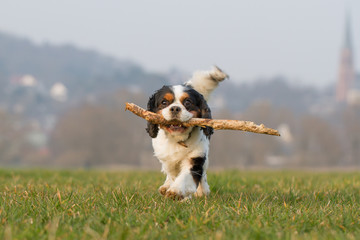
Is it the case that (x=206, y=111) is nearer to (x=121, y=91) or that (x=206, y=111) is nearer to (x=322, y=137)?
(x=322, y=137)

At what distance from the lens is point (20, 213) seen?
3.95m

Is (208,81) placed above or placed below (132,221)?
above

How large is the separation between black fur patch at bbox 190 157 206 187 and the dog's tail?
60.3 inches

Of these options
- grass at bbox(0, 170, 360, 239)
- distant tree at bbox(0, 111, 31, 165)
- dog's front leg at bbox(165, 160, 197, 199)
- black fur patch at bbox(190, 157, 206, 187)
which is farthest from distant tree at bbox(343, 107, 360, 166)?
grass at bbox(0, 170, 360, 239)

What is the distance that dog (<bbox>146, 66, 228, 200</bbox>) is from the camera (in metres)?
5.04

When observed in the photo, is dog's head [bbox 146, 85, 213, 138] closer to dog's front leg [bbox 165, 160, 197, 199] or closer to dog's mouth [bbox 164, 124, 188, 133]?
dog's mouth [bbox 164, 124, 188, 133]

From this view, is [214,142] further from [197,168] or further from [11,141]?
[197,168]

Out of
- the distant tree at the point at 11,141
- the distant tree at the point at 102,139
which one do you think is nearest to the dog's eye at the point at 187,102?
the distant tree at the point at 102,139

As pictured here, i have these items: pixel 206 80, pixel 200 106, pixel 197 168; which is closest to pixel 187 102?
pixel 200 106

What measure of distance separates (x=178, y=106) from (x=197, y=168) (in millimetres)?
723

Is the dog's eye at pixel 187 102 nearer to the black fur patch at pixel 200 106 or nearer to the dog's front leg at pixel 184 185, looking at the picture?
the black fur patch at pixel 200 106

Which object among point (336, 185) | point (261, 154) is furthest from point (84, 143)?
point (336, 185)

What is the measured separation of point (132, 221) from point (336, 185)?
175 inches

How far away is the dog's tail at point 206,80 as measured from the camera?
6668 millimetres
